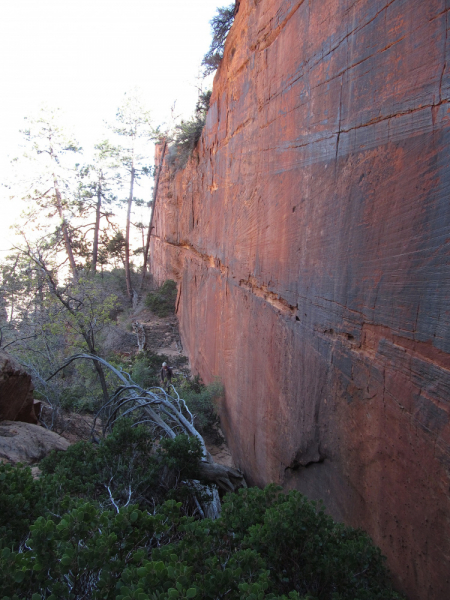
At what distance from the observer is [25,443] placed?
6.42 m

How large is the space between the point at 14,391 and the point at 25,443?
1249 millimetres

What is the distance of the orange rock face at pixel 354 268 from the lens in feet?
8.67

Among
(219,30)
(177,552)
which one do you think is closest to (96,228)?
(219,30)

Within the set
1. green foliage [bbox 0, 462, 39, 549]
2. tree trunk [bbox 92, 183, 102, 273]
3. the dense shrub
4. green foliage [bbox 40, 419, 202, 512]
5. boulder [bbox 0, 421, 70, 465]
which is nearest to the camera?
the dense shrub

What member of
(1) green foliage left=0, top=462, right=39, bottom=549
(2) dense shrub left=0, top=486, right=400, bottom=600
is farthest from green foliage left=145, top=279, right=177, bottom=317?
(2) dense shrub left=0, top=486, right=400, bottom=600

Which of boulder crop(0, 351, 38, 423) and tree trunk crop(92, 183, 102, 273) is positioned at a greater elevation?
tree trunk crop(92, 183, 102, 273)

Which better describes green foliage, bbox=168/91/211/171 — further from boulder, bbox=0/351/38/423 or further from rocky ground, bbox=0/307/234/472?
boulder, bbox=0/351/38/423

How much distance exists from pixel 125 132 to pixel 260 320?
20552 millimetres

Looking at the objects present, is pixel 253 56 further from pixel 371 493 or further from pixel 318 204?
pixel 371 493

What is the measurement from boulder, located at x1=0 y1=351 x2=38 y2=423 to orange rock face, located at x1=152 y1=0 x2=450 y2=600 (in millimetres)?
3907

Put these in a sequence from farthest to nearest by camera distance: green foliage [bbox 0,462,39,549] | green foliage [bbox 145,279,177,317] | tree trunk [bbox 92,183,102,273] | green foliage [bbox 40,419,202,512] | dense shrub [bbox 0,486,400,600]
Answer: tree trunk [bbox 92,183,102,273] → green foliage [bbox 145,279,177,317] → green foliage [bbox 40,419,202,512] → green foliage [bbox 0,462,39,549] → dense shrub [bbox 0,486,400,600]

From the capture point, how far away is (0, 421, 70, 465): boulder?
6.02 meters

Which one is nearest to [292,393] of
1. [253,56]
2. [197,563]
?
[197,563]

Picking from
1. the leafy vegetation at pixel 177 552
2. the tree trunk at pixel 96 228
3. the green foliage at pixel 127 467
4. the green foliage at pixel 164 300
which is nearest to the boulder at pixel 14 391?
the green foliage at pixel 127 467
